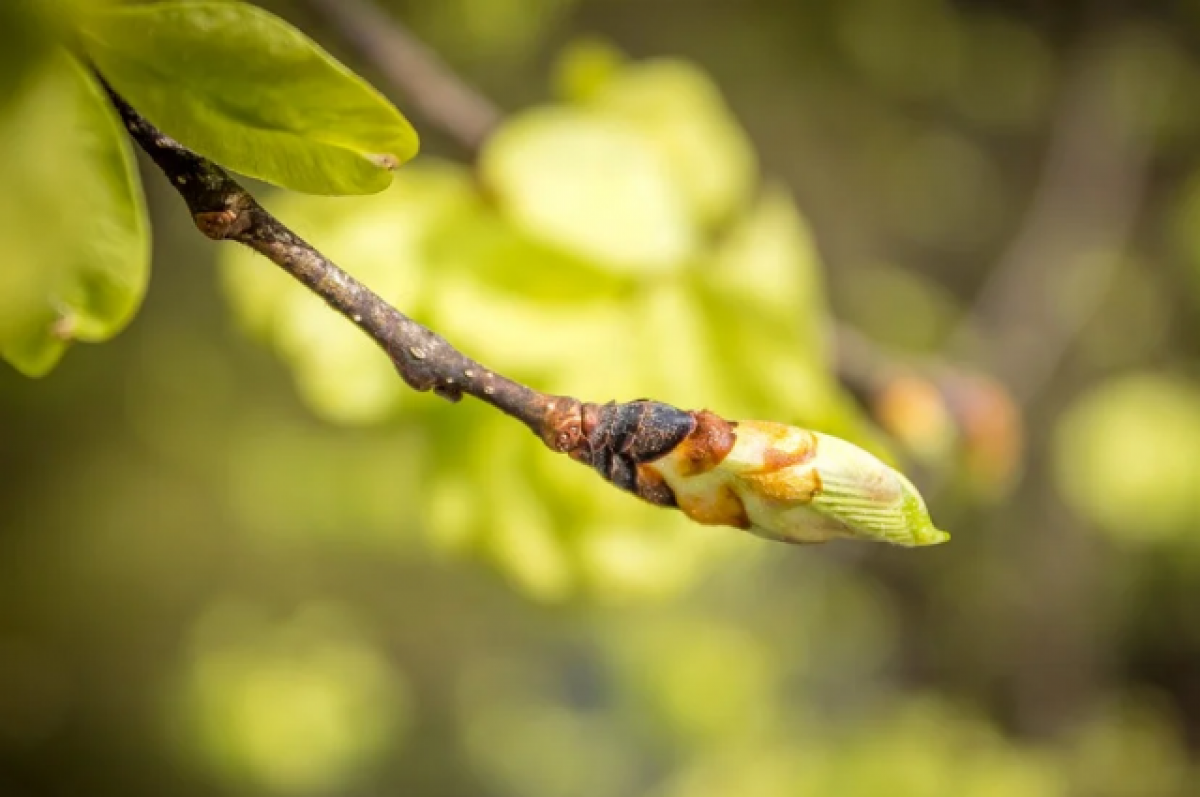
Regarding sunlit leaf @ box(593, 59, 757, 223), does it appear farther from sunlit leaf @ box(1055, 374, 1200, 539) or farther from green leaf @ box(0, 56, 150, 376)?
sunlit leaf @ box(1055, 374, 1200, 539)

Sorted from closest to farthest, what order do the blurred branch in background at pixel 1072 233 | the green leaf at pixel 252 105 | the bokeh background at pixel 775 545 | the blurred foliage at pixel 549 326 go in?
the green leaf at pixel 252 105, the blurred foliage at pixel 549 326, the bokeh background at pixel 775 545, the blurred branch in background at pixel 1072 233

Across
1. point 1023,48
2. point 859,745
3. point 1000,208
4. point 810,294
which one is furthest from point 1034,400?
point 810,294

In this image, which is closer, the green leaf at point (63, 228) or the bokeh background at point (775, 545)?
the green leaf at point (63, 228)

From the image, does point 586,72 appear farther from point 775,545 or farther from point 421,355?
point 775,545

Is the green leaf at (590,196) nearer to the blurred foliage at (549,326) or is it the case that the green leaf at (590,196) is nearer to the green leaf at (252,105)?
the blurred foliage at (549,326)

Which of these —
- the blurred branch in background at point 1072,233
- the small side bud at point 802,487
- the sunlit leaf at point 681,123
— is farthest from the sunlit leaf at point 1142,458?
the small side bud at point 802,487

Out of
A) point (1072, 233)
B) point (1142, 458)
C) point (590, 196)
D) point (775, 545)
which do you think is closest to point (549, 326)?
point (590, 196)
